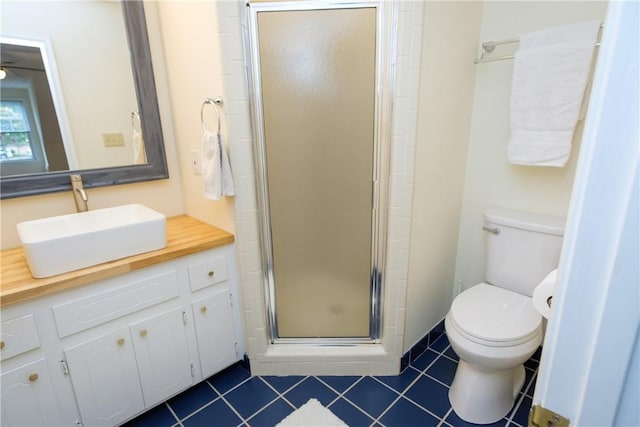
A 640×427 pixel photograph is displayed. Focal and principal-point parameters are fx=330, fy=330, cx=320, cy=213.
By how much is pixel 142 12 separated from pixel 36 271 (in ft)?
4.41

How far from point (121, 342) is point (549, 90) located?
220 cm

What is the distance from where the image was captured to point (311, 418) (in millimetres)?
1564

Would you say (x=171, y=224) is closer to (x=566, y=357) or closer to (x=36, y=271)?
(x=36, y=271)

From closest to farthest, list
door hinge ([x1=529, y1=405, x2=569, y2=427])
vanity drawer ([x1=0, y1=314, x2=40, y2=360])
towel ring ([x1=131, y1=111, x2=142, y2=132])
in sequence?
door hinge ([x1=529, y1=405, x2=569, y2=427]) → vanity drawer ([x1=0, y1=314, x2=40, y2=360]) → towel ring ([x1=131, y1=111, x2=142, y2=132])

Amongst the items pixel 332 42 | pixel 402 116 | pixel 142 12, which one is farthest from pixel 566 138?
pixel 142 12

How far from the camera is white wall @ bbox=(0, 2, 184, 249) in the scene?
60.0 inches

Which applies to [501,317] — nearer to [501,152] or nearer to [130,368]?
[501,152]

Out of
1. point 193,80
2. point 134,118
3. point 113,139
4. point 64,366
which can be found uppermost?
point 193,80

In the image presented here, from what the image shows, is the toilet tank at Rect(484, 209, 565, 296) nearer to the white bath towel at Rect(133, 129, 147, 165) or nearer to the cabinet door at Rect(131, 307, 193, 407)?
the cabinet door at Rect(131, 307, 193, 407)

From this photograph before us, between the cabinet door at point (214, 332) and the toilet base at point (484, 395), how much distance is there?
1.20 metres

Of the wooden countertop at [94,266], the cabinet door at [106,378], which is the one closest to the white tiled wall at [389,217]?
the wooden countertop at [94,266]

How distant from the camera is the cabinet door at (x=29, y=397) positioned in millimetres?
1169

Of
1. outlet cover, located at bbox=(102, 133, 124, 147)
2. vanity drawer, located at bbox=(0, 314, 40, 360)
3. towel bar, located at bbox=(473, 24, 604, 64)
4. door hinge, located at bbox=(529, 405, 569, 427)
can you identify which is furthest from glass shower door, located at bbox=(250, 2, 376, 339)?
door hinge, located at bbox=(529, 405, 569, 427)

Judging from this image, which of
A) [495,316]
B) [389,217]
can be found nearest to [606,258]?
[389,217]
